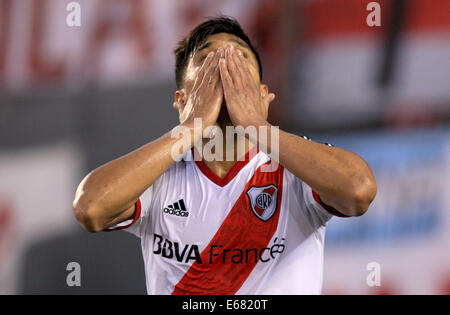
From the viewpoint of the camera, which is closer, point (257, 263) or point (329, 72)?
point (257, 263)

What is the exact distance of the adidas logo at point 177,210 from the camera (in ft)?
6.30

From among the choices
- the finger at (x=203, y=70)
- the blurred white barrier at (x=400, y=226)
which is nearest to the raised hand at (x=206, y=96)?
the finger at (x=203, y=70)

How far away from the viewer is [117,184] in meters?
1.66

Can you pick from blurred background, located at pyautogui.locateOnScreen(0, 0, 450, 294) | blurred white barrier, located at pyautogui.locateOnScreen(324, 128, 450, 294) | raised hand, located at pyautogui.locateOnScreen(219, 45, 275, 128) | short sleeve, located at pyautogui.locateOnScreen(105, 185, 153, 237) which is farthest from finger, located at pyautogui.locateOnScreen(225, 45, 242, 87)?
blurred white barrier, located at pyautogui.locateOnScreen(324, 128, 450, 294)

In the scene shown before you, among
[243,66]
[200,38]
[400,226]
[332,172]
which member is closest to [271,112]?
[400,226]

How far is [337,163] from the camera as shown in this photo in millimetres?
1656

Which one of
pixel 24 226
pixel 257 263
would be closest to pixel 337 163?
pixel 257 263

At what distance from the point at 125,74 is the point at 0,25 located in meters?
0.89

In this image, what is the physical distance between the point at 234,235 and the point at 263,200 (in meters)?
0.16

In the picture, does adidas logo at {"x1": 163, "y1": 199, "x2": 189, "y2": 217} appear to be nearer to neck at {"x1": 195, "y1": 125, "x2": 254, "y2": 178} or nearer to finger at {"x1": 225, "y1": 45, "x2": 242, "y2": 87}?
neck at {"x1": 195, "y1": 125, "x2": 254, "y2": 178}

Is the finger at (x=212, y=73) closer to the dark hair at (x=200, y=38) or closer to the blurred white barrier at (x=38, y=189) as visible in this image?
the dark hair at (x=200, y=38)

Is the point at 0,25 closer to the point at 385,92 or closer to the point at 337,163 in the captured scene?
the point at 385,92

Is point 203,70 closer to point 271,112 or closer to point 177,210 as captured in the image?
point 177,210

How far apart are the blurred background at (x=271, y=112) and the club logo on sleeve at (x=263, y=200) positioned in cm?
148
